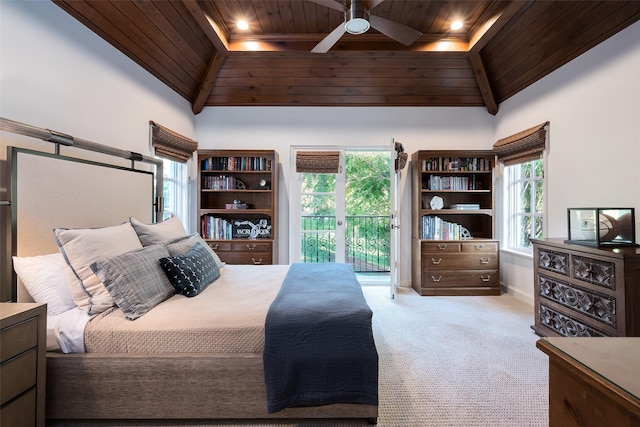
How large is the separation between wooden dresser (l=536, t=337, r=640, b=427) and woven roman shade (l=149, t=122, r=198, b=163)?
359cm

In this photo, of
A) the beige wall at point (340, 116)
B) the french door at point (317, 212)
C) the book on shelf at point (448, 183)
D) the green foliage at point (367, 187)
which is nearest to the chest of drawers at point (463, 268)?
the beige wall at point (340, 116)

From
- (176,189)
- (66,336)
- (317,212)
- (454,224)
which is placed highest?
(176,189)

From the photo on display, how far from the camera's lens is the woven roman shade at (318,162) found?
13.7 ft

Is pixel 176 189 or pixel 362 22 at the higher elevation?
pixel 362 22

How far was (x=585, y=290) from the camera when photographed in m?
2.19

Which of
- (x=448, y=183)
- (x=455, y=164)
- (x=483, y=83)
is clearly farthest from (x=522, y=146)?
(x=483, y=83)

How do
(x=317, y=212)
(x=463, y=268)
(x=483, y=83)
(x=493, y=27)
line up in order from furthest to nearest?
(x=317, y=212) < (x=483, y=83) < (x=463, y=268) < (x=493, y=27)

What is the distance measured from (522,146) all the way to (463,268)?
5.41ft

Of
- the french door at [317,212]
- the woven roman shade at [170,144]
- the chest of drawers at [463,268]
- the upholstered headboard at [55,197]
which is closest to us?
the upholstered headboard at [55,197]

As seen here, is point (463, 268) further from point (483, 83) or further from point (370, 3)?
point (370, 3)

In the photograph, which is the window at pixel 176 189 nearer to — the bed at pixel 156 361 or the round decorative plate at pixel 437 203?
the bed at pixel 156 361

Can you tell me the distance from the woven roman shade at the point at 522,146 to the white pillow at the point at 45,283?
4396mm

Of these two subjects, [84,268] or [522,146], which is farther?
[522,146]

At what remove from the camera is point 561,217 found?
10.1ft
